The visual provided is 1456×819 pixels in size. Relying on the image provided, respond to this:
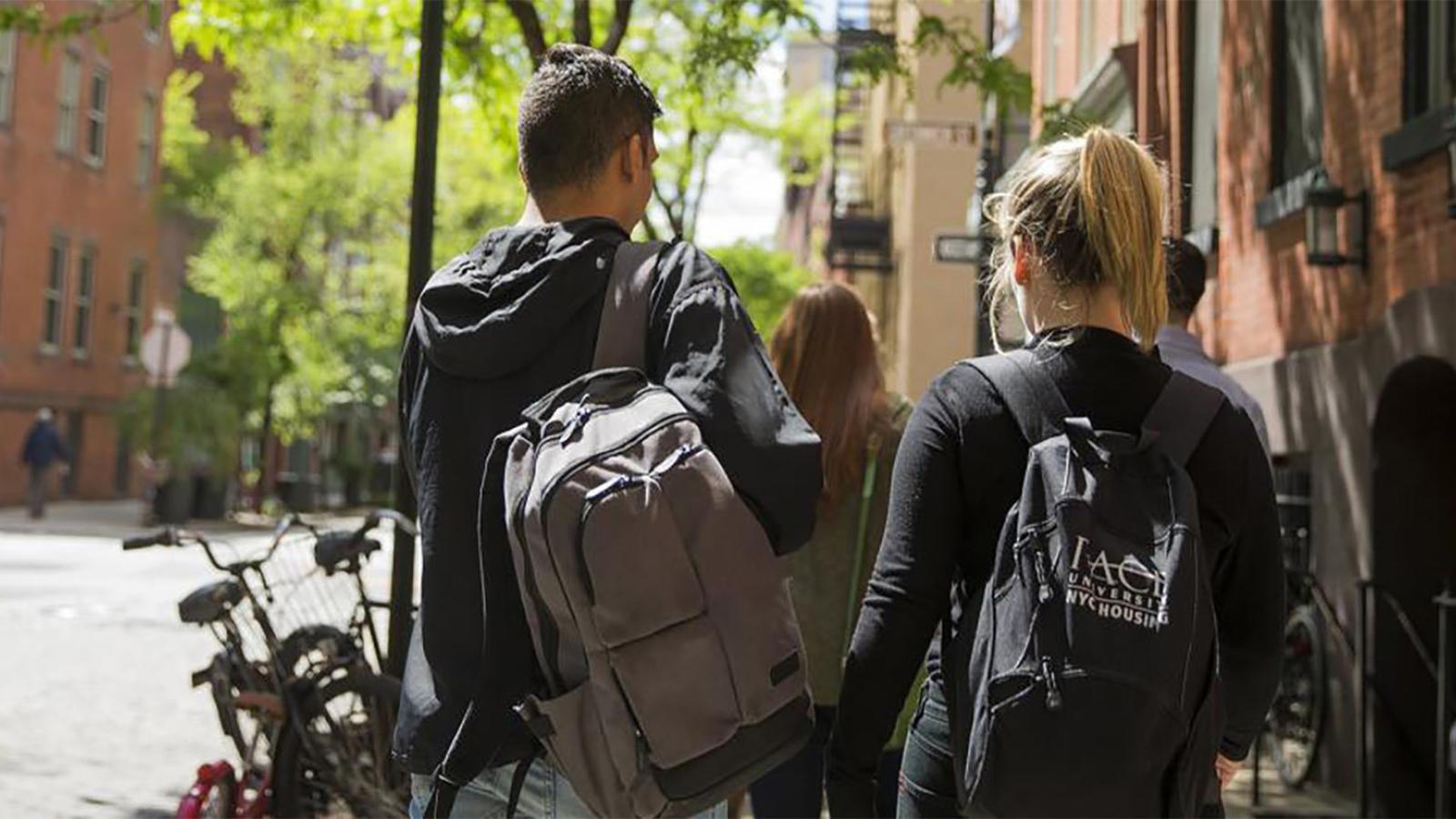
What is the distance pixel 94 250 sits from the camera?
132 ft

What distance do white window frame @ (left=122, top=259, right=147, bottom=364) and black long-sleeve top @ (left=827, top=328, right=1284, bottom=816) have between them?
41.5 m

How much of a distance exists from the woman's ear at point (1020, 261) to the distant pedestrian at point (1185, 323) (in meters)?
1.83

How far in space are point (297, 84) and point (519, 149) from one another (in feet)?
128

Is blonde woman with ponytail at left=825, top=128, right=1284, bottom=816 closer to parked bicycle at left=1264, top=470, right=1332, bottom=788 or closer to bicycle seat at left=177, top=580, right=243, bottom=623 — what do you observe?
bicycle seat at left=177, top=580, right=243, bottom=623

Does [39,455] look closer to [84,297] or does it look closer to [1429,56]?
[84,297]


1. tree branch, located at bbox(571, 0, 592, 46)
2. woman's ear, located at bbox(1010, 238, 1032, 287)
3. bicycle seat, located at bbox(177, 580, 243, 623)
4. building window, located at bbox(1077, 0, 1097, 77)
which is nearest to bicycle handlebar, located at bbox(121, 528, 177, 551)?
bicycle seat, located at bbox(177, 580, 243, 623)

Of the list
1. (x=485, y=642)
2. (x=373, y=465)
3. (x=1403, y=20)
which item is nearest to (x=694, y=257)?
(x=485, y=642)

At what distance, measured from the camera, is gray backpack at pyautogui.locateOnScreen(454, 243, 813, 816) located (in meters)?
2.39

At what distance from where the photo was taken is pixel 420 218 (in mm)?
5777

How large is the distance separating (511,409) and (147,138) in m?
42.1

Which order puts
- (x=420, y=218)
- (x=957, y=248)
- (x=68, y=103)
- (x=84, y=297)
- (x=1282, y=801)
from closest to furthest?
1. (x=420, y=218)
2. (x=1282, y=801)
3. (x=957, y=248)
4. (x=68, y=103)
5. (x=84, y=297)

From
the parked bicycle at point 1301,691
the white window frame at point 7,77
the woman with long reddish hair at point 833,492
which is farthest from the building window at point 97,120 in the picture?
the woman with long reddish hair at point 833,492

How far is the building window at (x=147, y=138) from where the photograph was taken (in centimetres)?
4200

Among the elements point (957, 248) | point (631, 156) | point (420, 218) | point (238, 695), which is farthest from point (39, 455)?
point (631, 156)
